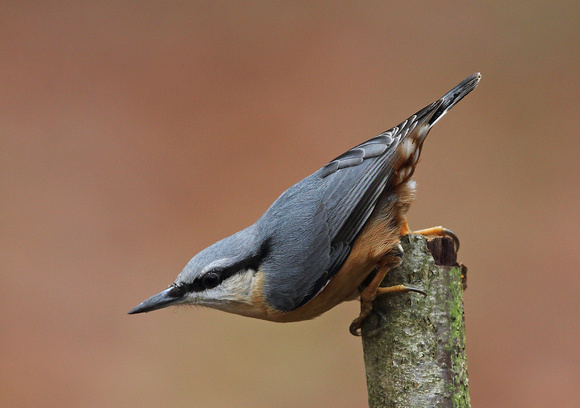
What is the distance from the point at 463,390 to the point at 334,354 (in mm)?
1993

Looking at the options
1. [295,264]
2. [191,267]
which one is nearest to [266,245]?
[295,264]

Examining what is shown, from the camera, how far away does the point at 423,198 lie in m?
3.51

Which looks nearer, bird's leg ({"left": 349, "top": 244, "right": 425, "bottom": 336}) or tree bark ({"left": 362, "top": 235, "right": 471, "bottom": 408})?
tree bark ({"left": 362, "top": 235, "right": 471, "bottom": 408})

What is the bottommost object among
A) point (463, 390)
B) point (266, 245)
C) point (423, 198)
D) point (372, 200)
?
point (463, 390)

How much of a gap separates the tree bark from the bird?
138mm

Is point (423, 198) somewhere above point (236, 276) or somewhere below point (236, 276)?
above

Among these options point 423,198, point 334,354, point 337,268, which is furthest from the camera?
point 423,198

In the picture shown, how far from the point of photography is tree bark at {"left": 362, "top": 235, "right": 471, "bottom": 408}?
127 cm

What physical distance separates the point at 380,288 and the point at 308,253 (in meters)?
0.26

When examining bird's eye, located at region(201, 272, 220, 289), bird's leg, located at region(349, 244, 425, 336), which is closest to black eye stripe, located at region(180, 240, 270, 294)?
bird's eye, located at region(201, 272, 220, 289)

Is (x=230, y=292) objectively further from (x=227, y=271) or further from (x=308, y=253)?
(x=308, y=253)

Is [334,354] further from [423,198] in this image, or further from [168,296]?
[168,296]

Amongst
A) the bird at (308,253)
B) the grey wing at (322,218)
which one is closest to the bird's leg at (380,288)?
the bird at (308,253)

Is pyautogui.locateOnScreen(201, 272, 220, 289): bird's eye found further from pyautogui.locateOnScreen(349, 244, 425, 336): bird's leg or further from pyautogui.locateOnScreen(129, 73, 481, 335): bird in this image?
pyautogui.locateOnScreen(349, 244, 425, 336): bird's leg
